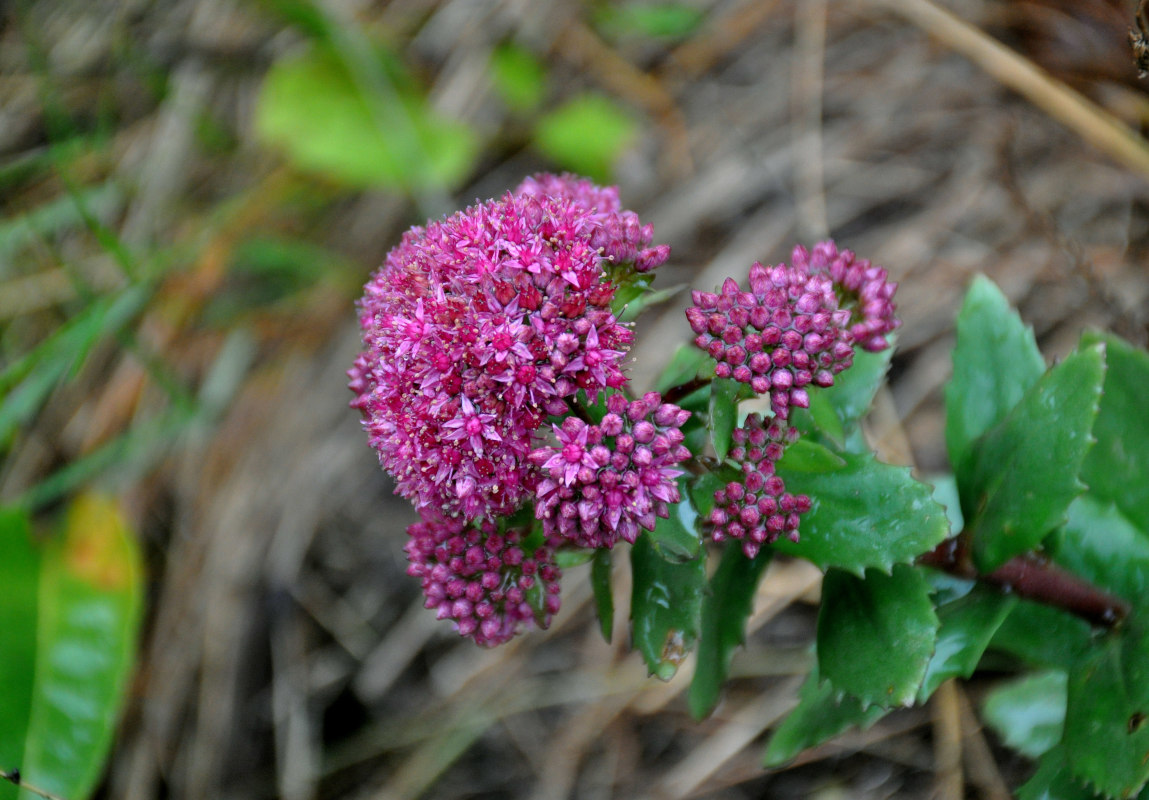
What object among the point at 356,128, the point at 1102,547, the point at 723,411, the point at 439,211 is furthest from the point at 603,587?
the point at 356,128

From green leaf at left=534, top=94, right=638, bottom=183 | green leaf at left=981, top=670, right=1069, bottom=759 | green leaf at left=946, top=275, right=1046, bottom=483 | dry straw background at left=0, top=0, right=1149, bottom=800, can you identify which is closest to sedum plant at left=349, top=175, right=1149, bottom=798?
green leaf at left=946, top=275, right=1046, bottom=483

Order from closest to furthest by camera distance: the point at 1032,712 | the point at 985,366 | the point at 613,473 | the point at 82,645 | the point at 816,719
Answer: the point at 613,473, the point at 816,719, the point at 985,366, the point at 1032,712, the point at 82,645

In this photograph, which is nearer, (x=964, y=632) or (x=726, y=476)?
(x=726, y=476)

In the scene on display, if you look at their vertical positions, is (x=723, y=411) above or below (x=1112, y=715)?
above

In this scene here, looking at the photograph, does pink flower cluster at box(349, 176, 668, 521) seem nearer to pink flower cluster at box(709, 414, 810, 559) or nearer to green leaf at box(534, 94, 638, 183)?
pink flower cluster at box(709, 414, 810, 559)

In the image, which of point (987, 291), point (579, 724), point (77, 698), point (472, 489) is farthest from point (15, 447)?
point (987, 291)

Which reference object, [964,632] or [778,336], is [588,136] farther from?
[964,632]

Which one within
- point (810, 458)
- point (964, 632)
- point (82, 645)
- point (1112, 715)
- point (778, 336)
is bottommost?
point (1112, 715)
